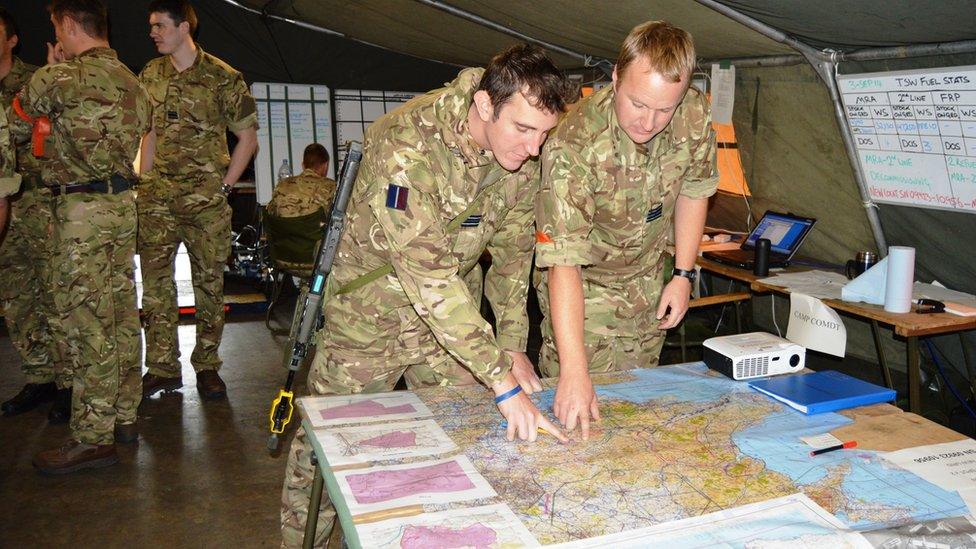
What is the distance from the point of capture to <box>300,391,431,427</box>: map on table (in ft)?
5.44

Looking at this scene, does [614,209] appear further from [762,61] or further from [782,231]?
[782,231]

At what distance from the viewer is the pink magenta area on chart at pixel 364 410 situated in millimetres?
1679

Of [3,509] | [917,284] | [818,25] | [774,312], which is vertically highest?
[818,25]

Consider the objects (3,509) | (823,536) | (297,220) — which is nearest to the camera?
(823,536)

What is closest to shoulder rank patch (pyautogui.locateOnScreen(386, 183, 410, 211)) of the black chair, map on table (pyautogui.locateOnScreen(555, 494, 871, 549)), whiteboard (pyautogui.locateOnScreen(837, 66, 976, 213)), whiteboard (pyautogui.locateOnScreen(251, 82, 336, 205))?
map on table (pyautogui.locateOnScreen(555, 494, 871, 549))

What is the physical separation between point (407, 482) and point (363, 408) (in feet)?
1.28

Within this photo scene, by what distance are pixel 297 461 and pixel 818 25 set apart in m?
2.16

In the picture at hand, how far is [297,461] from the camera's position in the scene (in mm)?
1972

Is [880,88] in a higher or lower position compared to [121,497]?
higher

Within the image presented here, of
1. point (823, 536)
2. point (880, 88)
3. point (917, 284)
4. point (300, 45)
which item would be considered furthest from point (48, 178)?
point (300, 45)

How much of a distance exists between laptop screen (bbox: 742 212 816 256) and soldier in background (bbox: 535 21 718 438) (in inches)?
60.4

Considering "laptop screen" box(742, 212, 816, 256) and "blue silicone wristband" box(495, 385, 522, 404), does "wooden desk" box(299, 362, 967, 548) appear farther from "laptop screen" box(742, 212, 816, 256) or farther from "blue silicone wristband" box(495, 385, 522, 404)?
"laptop screen" box(742, 212, 816, 256)

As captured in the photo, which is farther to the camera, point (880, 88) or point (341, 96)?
point (341, 96)

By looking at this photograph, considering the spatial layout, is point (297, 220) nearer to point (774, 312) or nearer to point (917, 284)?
point (774, 312)
